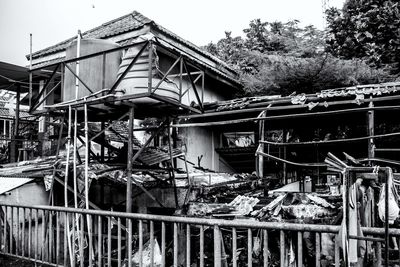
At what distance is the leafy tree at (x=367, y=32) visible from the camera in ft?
53.3

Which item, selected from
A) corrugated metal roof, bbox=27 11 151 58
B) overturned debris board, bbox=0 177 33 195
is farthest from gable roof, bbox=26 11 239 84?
overturned debris board, bbox=0 177 33 195

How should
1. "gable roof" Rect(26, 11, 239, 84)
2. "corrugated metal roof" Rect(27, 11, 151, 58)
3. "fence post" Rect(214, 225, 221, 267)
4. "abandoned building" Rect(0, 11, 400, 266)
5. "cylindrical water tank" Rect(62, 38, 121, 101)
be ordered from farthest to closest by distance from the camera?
1. "corrugated metal roof" Rect(27, 11, 151, 58)
2. "gable roof" Rect(26, 11, 239, 84)
3. "cylindrical water tank" Rect(62, 38, 121, 101)
4. "abandoned building" Rect(0, 11, 400, 266)
5. "fence post" Rect(214, 225, 221, 267)

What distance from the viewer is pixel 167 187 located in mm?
9422

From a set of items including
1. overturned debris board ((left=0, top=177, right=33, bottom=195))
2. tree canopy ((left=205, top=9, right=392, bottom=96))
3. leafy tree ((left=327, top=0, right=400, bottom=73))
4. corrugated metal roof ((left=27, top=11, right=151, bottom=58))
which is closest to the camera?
overturned debris board ((left=0, top=177, right=33, bottom=195))

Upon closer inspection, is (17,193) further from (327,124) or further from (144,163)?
(327,124)

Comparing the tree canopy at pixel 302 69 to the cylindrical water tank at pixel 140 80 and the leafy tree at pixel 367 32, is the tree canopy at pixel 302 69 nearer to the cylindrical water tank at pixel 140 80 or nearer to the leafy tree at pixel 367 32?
the leafy tree at pixel 367 32

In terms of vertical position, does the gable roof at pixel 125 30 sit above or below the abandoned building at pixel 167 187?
above

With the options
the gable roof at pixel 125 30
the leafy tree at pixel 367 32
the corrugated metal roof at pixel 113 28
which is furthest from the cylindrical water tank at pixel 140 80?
the leafy tree at pixel 367 32

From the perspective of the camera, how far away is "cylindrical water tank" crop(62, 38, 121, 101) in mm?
7281

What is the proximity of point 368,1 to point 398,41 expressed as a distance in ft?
8.81

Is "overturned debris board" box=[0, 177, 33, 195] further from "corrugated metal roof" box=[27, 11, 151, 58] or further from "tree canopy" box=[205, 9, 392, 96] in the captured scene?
"tree canopy" box=[205, 9, 392, 96]

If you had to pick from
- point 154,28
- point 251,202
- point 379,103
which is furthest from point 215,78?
point 251,202

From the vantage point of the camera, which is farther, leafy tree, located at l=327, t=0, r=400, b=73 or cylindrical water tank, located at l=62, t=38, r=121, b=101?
leafy tree, located at l=327, t=0, r=400, b=73

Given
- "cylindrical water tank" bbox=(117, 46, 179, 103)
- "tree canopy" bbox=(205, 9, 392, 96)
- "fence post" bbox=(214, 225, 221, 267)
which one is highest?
"tree canopy" bbox=(205, 9, 392, 96)
